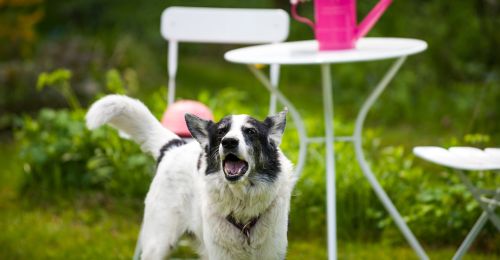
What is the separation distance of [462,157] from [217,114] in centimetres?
271

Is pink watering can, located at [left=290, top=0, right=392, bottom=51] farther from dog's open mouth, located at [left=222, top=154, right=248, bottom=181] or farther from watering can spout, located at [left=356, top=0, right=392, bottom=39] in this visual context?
dog's open mouth, located at [left=222, top=154, right=248, bottom=181]

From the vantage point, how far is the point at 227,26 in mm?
5141

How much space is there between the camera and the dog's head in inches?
129

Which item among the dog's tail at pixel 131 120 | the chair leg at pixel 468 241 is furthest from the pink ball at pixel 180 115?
the chair leg at pixel 468 241

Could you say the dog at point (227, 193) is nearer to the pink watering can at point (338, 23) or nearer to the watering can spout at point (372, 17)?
the pink watering can at point (338, 23)

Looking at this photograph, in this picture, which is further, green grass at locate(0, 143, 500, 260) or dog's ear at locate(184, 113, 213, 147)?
green grass at locate(0, 143, 500, 260)

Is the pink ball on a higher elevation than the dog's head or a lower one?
lower

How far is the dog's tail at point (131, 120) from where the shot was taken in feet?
13.2

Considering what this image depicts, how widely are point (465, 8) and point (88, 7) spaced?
5187 millimetres

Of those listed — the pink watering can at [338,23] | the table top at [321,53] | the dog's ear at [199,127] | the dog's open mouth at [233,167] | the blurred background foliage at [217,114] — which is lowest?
the blurred background foliage at [217,114]

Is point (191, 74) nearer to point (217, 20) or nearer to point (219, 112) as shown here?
point (219, 112)

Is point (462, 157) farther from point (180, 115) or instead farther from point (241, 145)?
point (180, 115)

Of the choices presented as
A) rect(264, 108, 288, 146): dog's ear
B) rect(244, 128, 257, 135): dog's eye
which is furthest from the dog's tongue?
rect(264, 108, 288, 146): dog's ear

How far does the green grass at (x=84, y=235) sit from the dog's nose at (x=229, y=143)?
1797mm
